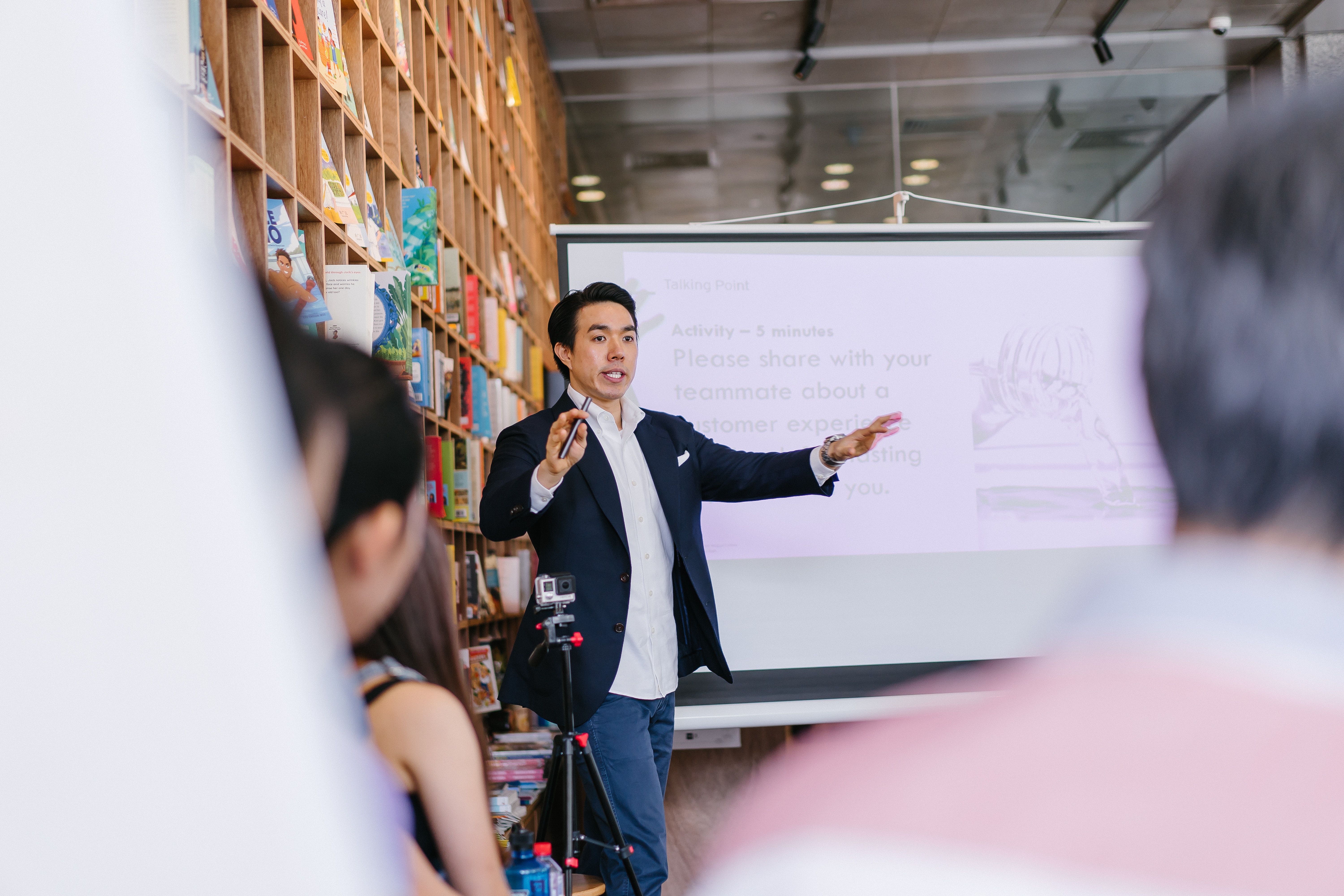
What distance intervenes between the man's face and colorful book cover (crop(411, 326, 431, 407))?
44cm

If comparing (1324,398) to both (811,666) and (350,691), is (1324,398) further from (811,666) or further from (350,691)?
(811,666)

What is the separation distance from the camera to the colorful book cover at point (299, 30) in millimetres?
2039

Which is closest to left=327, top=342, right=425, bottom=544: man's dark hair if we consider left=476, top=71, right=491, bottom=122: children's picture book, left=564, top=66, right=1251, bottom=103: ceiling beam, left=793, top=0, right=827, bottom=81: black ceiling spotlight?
left=476, top=71, right=491, bottom=122: children's picture book

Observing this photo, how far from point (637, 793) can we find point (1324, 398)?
191 centimetres

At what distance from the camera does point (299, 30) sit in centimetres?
207

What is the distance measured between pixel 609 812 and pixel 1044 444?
70.1 inches

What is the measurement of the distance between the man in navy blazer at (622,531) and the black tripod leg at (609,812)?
15 centimetres

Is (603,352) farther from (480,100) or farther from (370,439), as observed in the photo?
(480,100)

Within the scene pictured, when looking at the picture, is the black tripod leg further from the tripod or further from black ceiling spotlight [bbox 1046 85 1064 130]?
black ceiling spotlight [bbox 1046 85 1064 130]

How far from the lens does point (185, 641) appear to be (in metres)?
0.48

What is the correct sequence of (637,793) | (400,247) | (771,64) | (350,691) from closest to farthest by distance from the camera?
1. (350,691)
2. (637,793)
3. (400,247)
4. (771,64)

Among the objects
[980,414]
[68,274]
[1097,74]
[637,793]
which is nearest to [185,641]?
[68,274]

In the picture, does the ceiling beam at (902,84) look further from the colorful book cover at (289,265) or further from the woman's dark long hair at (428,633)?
the woman's dark long hair at (428,633)

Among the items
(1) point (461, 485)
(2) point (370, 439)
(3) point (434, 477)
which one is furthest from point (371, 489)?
(1) point (461, 485)
